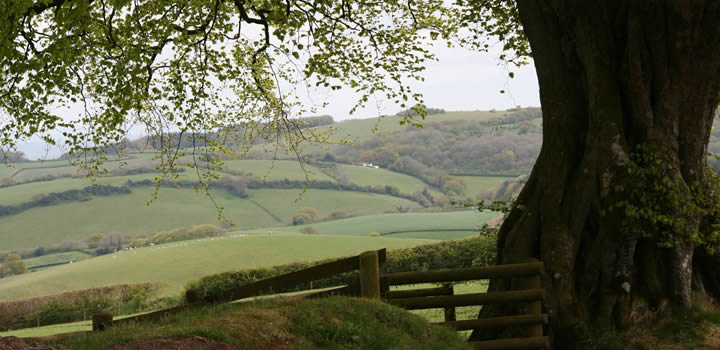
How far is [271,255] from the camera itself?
4666 centimetres

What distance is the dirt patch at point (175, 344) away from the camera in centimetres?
485

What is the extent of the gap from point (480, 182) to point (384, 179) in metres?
22.9

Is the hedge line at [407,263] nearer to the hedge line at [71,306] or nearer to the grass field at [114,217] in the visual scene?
the hedge line at [71,306]

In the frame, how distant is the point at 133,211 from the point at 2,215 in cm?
2054

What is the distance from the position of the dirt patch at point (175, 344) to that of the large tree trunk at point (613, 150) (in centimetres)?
556

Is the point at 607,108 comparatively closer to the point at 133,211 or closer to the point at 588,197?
the point at 588,197

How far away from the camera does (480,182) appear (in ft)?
443

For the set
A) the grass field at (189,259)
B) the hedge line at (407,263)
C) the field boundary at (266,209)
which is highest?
the hedge line at (407,263)

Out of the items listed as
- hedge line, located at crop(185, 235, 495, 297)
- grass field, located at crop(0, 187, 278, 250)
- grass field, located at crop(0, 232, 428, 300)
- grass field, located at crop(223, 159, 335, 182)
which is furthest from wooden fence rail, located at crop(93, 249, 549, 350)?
grass field, located at crop(223, 159, 335, 182)

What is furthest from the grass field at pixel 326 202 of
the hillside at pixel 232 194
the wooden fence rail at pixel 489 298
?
the wooden fence rail at pixel 489 298

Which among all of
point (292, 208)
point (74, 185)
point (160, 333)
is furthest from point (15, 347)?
point (74, 185)

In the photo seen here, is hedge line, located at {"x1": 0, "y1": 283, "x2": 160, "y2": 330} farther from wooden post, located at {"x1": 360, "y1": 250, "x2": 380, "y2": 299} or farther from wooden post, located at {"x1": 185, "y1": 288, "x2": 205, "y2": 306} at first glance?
wooden post, located at {"x1": 360, "y1": 250, "x2": 380, "y2": 299}

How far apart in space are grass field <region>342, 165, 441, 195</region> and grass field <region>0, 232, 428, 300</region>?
68.1 m

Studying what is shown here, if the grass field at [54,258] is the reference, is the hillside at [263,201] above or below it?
above
